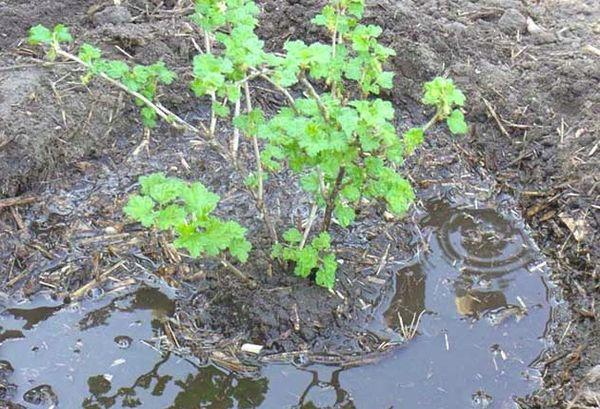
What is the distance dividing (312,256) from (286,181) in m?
0.86

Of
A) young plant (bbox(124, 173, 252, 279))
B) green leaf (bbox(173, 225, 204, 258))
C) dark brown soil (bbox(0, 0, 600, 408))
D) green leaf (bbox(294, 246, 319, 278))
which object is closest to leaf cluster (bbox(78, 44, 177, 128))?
young plant (bbox(124, 173, 252, 279))

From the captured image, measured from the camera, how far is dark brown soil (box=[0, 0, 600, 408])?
344cm

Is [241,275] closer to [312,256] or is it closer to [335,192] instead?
[312,256]

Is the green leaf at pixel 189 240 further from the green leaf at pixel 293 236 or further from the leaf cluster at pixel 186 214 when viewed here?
the green leaf at pixel 293 236

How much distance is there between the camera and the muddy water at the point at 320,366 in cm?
320

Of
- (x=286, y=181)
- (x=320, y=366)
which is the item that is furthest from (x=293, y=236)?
(x=286, y=181)

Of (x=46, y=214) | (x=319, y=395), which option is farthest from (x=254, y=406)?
(x=46, y=214)

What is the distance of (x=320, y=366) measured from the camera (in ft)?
10.9

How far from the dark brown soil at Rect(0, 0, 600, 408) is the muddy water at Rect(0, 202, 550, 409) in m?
0.12

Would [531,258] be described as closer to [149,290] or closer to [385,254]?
[385,254]

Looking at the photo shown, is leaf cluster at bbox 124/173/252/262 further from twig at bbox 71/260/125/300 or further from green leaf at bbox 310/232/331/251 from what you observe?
twig at bbox 71/260/125/300

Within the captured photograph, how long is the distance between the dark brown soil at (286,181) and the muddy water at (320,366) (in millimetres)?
119

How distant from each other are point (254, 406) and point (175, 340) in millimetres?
464

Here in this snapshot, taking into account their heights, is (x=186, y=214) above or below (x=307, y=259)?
above
